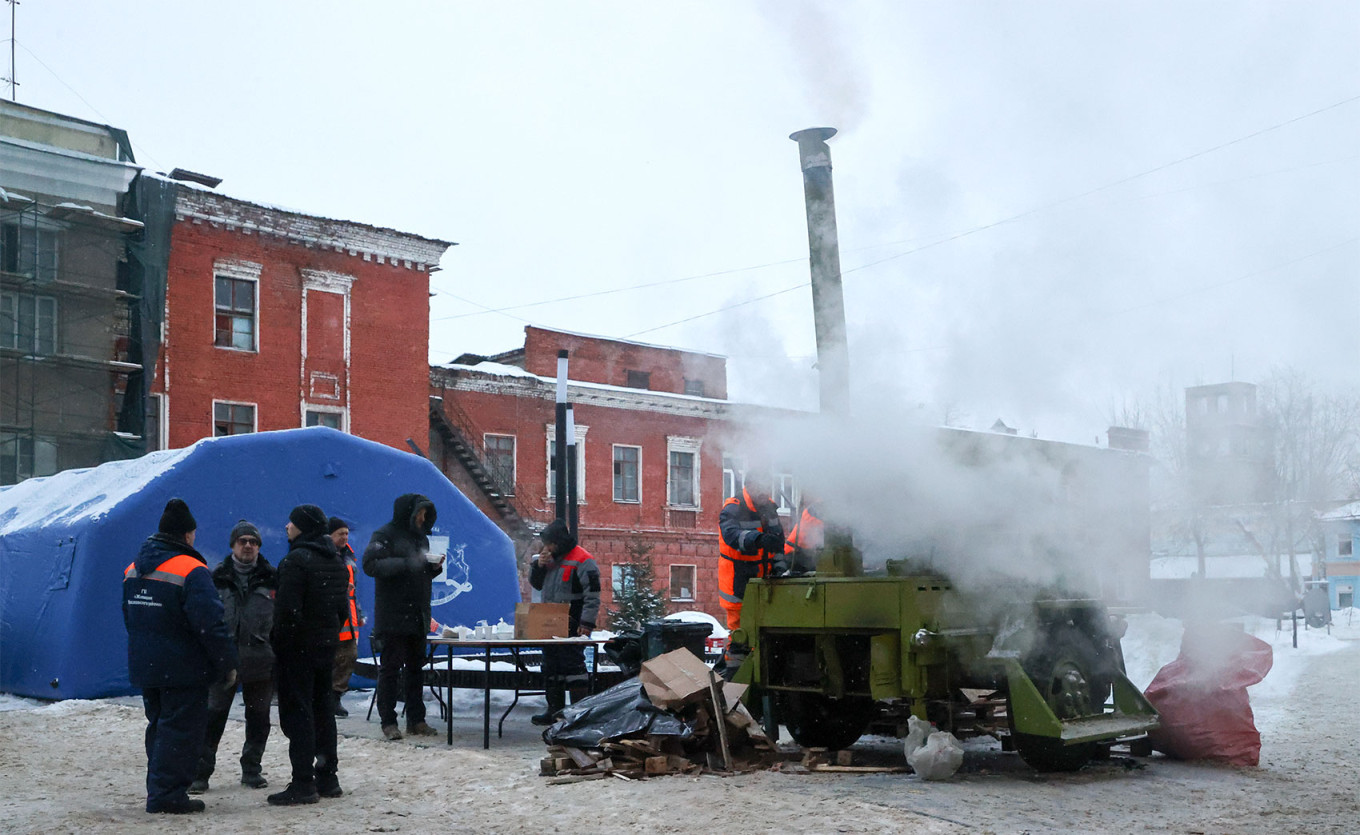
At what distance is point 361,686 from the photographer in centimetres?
1437

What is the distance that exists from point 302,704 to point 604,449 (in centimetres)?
2778

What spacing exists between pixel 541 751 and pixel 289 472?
6.75 meters

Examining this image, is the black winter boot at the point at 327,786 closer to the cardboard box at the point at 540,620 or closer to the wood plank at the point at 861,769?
the cardboard box at the point at 540,620

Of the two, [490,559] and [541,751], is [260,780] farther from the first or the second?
[490,559]

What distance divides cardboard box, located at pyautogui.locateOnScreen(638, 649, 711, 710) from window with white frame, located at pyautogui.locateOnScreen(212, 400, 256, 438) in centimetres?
2156

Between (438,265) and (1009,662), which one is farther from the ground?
(438,265)

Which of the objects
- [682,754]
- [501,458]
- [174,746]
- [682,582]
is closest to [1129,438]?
[682,754]

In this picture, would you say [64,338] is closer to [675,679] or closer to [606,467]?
[606,467]

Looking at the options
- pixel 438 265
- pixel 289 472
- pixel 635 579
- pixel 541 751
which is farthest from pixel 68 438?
pixel 541 751

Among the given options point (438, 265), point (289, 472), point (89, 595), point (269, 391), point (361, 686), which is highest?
point (438, 265)

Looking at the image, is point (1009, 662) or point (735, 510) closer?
point (1009, 662)

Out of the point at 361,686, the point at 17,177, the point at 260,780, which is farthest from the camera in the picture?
the point at 17,177

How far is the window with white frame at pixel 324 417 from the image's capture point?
2955 cm

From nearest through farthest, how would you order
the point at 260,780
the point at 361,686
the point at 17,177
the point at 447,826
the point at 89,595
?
the point at 447,826 → the point at 260,780 → the point at 89,595 → the point at 361,686 → the point at 17,177
